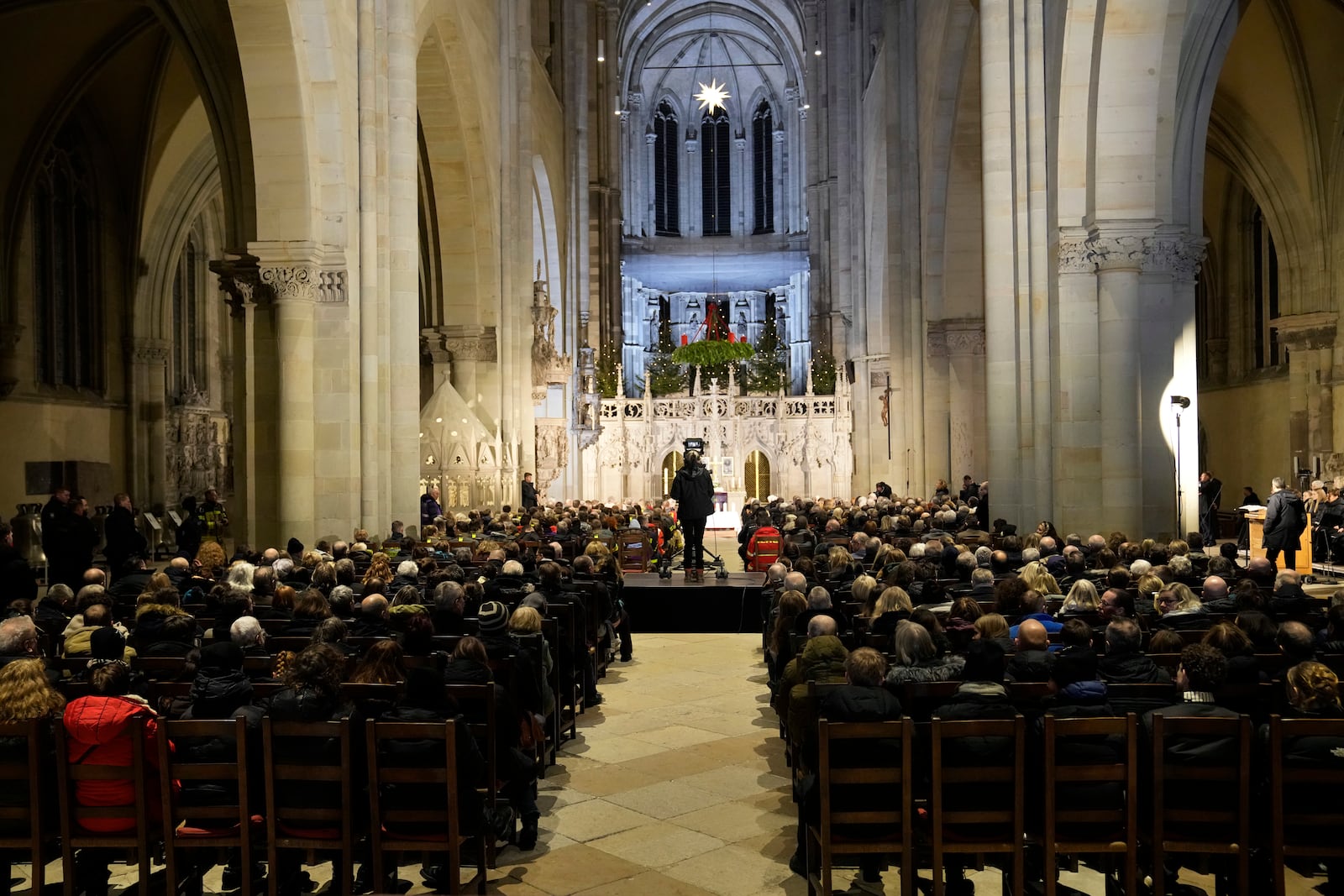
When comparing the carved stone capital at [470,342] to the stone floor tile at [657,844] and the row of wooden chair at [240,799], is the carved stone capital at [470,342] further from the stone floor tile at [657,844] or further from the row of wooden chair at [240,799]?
the row of wooden chair at [240,799]

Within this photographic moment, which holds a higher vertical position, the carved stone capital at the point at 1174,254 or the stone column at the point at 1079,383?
the carved stone capital at the point at 1174,254

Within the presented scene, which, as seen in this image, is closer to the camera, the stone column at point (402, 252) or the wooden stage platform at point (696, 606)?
the wooden stage platform at point (696, 606)

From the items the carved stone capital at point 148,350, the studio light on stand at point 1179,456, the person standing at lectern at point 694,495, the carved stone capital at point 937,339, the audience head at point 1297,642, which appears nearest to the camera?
the audience head at point 1297,642

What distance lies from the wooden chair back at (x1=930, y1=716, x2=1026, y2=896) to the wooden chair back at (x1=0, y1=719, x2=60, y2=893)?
3.76m

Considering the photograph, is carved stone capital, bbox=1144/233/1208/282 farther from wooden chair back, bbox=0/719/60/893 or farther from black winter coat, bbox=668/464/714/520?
wooden chair back, bbox=0/719/60/893

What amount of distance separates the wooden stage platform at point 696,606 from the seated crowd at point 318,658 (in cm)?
273

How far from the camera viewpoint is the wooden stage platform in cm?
1473

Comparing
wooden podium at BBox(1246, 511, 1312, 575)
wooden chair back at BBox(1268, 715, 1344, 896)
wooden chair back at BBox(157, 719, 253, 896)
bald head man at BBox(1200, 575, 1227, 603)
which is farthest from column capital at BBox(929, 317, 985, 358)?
wooden chair back at BBox(157, 719, 253, 896)

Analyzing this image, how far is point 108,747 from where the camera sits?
5148mm

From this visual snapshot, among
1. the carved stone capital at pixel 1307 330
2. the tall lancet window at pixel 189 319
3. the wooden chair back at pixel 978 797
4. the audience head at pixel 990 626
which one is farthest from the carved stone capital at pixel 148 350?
the wooden chair back at pixel 978 797

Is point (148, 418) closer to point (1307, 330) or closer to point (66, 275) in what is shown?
point (66, 275)

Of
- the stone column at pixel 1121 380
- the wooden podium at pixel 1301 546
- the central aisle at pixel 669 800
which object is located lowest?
the central aisle at pixel 669 800

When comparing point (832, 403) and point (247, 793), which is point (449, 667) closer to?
point (247, 793)

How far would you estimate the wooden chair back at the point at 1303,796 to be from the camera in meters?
4.85
